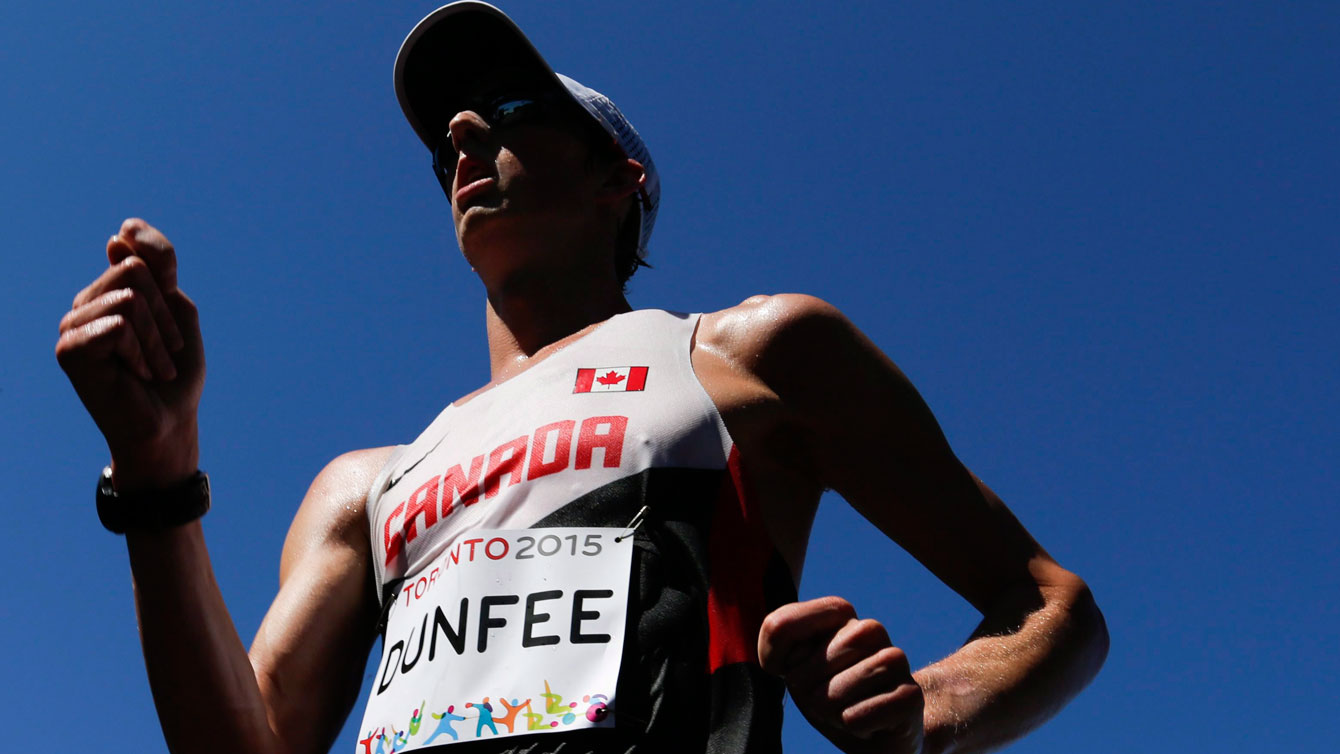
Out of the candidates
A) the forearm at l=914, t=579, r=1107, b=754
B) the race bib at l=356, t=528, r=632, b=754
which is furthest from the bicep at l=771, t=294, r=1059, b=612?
the race bib at l=356, t=528, r=632, b=754

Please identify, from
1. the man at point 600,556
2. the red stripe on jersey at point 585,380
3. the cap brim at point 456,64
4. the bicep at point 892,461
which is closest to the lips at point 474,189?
the cap brim at point 456,64

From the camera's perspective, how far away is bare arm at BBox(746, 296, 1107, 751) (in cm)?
256

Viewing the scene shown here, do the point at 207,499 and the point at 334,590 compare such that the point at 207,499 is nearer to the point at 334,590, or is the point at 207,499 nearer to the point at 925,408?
the point at 334,590

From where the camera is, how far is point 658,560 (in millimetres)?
2621

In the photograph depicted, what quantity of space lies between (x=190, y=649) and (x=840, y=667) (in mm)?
1493

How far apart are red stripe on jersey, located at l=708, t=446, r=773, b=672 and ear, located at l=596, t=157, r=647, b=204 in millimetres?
1577

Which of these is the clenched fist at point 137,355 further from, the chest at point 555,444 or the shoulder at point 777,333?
the shoulder at point 777,333

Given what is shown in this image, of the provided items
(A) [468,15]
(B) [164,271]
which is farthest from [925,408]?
(A) [468,15]

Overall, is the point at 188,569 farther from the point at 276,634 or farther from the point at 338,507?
the point at 338,507

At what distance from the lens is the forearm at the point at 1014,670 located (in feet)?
8.04

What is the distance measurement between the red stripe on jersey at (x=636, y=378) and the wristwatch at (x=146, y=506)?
40.4 inches

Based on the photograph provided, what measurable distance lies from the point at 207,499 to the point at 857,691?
4.78 ft

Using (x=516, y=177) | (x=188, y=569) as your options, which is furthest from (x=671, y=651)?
(x=516, y=177)

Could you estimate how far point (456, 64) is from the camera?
4.26 meters
